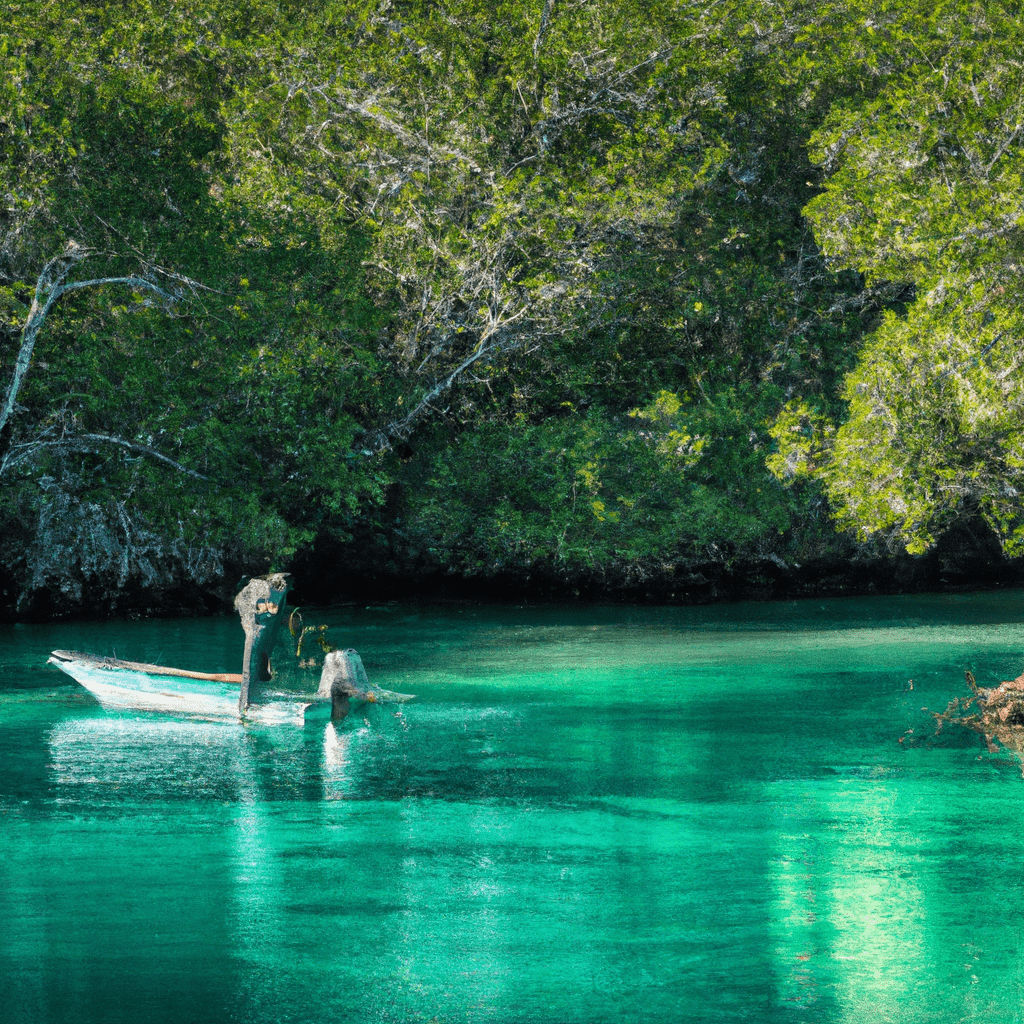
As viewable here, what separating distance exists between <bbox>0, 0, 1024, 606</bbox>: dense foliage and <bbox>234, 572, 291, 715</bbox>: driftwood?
7950 millimetres

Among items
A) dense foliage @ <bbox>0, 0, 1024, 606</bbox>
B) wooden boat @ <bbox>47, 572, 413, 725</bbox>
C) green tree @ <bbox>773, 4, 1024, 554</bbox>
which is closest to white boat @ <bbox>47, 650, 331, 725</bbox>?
wooden boat @ <bbox>47, 572, 413, 725</bbox>

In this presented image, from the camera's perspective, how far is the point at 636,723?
1548cm

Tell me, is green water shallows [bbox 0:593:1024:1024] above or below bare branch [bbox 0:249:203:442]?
below

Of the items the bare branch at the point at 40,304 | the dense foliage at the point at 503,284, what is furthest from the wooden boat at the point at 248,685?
the dense foliage at the point at 503,284

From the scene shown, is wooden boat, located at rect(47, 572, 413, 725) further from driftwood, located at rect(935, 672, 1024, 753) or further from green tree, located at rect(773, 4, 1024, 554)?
green tree, located at rect(773, 4, 1024, 554)

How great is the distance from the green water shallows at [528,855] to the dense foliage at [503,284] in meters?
6.13

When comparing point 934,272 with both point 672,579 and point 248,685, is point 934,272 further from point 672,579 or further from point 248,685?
point 248,685

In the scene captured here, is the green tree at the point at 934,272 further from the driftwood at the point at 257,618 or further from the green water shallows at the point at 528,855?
the driftwood at the point at 257,618

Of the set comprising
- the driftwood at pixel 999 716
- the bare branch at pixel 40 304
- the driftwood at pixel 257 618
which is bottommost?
the driftwood at pixel 999 716

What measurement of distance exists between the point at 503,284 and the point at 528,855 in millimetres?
16806

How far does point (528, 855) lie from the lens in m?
10.3

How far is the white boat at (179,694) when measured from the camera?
611 inches

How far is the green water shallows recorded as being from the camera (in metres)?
7.62

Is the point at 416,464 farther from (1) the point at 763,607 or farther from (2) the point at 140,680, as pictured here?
(2) the point at 140,680
